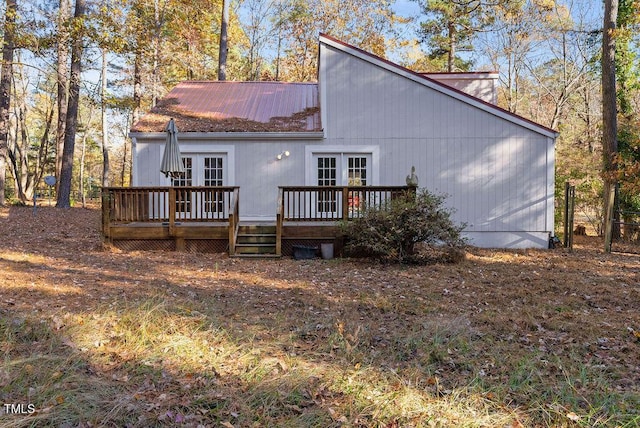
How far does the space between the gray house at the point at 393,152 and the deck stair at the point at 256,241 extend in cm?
116

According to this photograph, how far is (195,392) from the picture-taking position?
3199mm

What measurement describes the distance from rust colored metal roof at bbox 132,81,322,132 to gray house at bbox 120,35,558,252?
95mm

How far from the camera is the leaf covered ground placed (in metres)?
3.00

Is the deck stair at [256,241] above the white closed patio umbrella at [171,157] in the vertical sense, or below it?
below

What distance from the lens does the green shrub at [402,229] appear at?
27.0ft

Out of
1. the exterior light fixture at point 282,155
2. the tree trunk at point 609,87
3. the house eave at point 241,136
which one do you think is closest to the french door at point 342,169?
the house eave at point 241,136

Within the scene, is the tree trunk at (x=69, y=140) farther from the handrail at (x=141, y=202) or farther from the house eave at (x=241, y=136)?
the handrail at (x=141, y=202)

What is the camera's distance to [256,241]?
31.4 ft

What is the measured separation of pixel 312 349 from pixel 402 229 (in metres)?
4.54

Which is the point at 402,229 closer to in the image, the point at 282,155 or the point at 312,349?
the point at 282,155

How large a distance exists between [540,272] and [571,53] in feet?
61.0

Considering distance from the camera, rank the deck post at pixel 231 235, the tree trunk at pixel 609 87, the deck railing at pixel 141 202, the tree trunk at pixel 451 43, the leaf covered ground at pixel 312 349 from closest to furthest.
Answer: the leaf covered ground at pixel 312 349 → the deck post at pixel 231 235 → the deck railing at pixel 141 202 → the tree trunk at pixel 609 87 → the tree trunk at pixel 451 43

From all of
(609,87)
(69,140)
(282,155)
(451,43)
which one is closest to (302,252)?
(282,155)

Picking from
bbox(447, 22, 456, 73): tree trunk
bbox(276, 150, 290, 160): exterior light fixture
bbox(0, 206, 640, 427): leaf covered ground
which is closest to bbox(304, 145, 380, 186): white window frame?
bbox(276, 150, 290, 160): exterior light fixture
